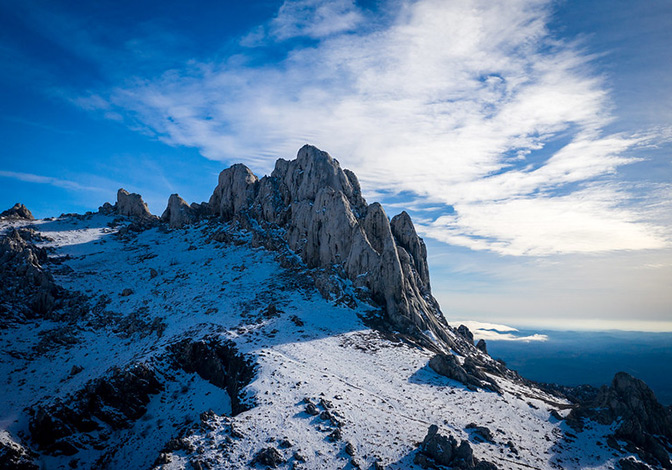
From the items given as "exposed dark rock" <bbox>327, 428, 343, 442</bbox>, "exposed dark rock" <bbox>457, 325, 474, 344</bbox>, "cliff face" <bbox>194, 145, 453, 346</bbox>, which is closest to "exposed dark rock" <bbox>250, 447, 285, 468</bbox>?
"exposed dark rock" <bbox>327, 428, 343, 442</bbox>

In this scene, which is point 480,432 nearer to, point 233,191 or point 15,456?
point 15,456

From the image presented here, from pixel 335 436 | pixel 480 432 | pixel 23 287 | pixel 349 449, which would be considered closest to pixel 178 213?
pixel 23 287

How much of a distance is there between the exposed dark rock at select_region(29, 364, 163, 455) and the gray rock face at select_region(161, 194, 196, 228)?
2227 inches

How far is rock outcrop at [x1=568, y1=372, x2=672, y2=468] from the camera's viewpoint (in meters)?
32.8

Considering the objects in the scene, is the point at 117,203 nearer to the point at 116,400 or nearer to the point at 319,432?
the point at 116,400

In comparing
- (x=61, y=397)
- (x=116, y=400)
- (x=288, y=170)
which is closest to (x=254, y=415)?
(x=116, y=400)

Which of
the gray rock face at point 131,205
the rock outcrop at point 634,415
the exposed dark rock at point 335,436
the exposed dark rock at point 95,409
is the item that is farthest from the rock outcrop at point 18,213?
the rock outcrop at point 634,415

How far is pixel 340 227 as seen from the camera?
60.6 m

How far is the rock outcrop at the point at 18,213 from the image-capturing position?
8738cm

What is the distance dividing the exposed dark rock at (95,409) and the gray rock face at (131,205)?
2829 inches

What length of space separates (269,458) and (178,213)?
7925 centimetres

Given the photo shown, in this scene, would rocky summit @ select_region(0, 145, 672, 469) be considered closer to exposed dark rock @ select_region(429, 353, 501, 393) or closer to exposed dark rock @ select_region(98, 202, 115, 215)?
exposed dark rock @ select_region(429, 353, 501, 393)

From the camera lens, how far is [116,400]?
3600cm

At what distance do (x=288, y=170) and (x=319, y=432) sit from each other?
62.9 metres
